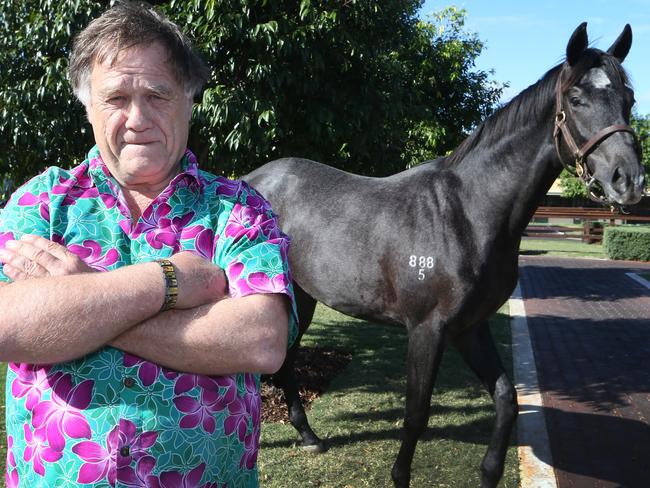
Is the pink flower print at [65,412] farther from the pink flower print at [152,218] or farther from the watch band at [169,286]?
the pink flower print at [152,218]

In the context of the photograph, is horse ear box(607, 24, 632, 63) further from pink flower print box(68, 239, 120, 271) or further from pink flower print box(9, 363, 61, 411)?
pink flower print box(9, 363, 61, 411)

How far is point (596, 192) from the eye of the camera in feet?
10.7

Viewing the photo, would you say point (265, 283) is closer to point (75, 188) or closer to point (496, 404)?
point (75, 188)

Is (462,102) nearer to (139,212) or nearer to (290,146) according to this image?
(290,146)

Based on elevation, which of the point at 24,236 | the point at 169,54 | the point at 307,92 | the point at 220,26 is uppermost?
the point at 220,26

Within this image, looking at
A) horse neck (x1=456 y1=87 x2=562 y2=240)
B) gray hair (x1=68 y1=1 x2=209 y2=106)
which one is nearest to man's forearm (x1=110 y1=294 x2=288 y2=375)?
gray hair (x1=68 y1=1 x2=209 y2=106)

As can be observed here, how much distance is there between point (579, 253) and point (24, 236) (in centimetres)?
2479

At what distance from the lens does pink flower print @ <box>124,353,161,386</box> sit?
148cm

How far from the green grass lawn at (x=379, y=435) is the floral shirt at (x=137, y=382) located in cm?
249

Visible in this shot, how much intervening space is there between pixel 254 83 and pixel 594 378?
15.9 ft

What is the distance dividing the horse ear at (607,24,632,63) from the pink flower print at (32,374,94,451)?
3.24 m

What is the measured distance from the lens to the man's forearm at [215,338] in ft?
4.71

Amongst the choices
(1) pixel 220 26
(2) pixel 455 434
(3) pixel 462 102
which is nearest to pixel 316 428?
(2) pixel 455 434

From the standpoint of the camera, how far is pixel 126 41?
5.24ft
